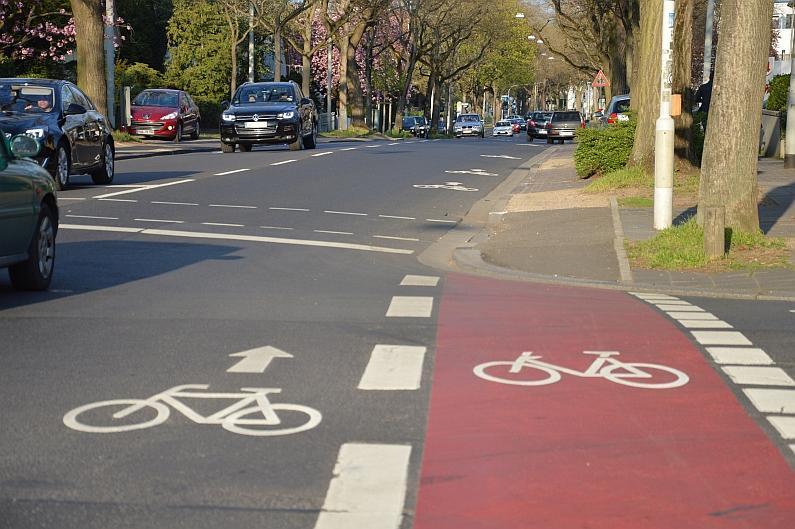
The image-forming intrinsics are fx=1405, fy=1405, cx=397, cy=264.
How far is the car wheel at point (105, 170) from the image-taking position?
2312 centimetres

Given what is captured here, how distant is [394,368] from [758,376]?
80.6 inches

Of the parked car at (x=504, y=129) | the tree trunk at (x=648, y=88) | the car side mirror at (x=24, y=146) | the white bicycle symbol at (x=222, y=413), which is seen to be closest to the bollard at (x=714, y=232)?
the car side mirror at (x=24, y=146)

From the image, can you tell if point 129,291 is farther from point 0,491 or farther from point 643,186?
point 643,186

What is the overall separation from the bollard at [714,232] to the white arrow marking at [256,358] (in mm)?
6207

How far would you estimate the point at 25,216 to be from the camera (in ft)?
35.4

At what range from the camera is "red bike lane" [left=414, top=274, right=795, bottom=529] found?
17.0 ft

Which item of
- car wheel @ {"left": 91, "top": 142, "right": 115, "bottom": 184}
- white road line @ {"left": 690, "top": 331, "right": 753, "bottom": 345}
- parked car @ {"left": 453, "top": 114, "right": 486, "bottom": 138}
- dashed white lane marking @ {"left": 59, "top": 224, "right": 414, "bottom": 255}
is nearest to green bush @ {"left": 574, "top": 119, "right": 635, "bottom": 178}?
car wheel @ {"left": 91, "top": 142, "right": 115, "bottom": 184}

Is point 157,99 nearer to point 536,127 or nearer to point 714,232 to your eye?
point 536,127

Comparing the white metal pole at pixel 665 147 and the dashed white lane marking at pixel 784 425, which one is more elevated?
the white metal pole at pixel 665 147

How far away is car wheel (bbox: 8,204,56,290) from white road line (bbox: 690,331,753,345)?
16.6 ft

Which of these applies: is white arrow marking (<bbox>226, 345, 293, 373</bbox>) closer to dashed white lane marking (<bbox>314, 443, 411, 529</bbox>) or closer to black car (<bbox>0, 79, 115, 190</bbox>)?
dashed white lane marking (<bbox>314, 443, 411, 529</bbox>)

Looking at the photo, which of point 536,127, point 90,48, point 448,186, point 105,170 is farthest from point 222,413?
point 536,127

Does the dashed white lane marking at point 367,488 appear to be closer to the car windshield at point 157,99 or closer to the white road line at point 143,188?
the white road line at point 143,188

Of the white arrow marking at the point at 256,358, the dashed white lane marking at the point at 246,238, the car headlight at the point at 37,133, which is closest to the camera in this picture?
the white arrow marking at the point at 256,358
